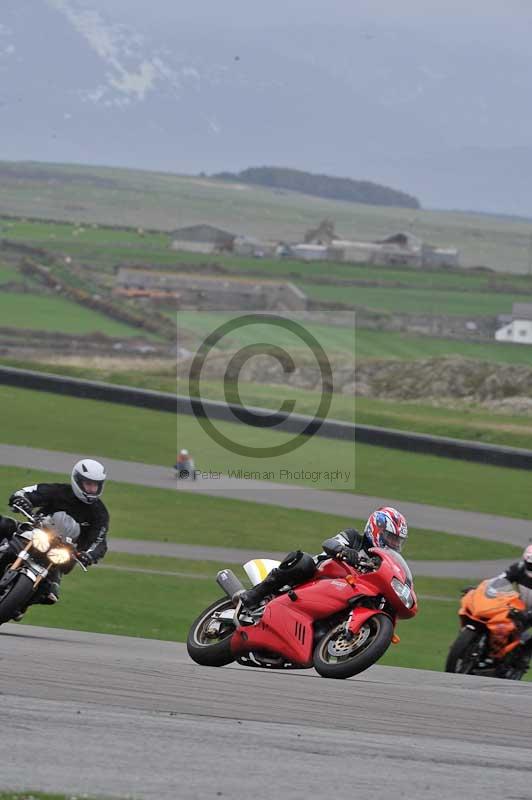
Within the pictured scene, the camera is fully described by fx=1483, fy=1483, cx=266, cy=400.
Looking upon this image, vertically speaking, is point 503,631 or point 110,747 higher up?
point 110,747

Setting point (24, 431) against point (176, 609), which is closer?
point (176, 609)

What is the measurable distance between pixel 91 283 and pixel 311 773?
401 feet

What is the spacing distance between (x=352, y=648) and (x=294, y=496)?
19.4 meters

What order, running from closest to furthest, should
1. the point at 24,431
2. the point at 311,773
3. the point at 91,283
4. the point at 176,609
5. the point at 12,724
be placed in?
the point at 311,773 < the point at 12,724 < the point at 176,609 < the point at 24,431 < the point at 91,283

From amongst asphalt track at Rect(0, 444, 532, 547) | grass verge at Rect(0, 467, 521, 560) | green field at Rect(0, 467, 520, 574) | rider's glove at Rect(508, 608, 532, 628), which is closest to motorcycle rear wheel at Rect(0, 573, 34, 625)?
rider's glove at Rect(508, 608, 532, 628)

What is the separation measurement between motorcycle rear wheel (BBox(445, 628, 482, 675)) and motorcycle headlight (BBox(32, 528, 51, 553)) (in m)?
4.16

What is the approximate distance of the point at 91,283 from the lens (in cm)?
12800

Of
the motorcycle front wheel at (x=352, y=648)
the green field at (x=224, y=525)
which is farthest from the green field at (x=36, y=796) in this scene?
the green field at (x=224, y=525)

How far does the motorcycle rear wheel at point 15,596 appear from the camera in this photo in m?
12.8

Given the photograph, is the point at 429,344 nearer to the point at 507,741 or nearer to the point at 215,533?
the point at 215,533

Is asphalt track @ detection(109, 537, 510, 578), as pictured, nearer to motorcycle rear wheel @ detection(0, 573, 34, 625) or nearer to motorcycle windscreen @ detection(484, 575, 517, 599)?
motorcycle windscreen @ detection(484, 575, 517, 599)

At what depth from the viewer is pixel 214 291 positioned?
12700 centimetres

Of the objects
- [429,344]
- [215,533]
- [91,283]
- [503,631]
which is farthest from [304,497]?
[91,283]

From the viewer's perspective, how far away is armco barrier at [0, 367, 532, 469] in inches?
1451
